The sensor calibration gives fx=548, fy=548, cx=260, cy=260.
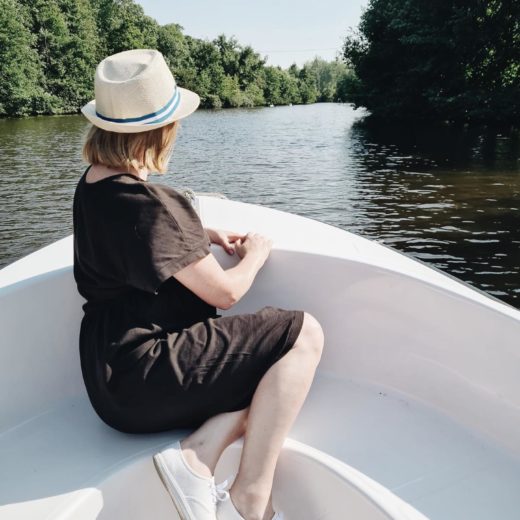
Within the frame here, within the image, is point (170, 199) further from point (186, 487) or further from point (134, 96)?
point (186, 487)

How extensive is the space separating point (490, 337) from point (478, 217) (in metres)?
6.96

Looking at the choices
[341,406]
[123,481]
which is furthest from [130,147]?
[341,406]

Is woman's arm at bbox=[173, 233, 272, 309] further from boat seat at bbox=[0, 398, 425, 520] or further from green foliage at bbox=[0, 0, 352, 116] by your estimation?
green foliage at bbox=[0, 0, 352, 116]

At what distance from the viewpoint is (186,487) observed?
1.35m

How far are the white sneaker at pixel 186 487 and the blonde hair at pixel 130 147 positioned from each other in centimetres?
76

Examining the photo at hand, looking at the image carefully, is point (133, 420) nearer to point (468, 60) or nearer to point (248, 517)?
point (248, 517)

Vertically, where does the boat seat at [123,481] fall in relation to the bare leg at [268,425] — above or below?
below

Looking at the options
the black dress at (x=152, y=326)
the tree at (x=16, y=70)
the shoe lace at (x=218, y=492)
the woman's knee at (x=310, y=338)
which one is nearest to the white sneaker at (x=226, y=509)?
the shoe lace at (x=218, y=492)

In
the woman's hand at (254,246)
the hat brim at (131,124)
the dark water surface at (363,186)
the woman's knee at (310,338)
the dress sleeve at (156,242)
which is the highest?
the hat brim at (131,124)

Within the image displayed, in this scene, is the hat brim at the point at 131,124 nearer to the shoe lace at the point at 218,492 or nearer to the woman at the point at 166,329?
the woman at the point at 166,329

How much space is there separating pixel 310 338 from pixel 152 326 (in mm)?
435

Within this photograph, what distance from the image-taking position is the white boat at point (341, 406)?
1.51 m

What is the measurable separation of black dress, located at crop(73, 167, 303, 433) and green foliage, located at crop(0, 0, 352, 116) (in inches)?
1187

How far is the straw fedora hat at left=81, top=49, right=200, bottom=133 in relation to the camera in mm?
1396
